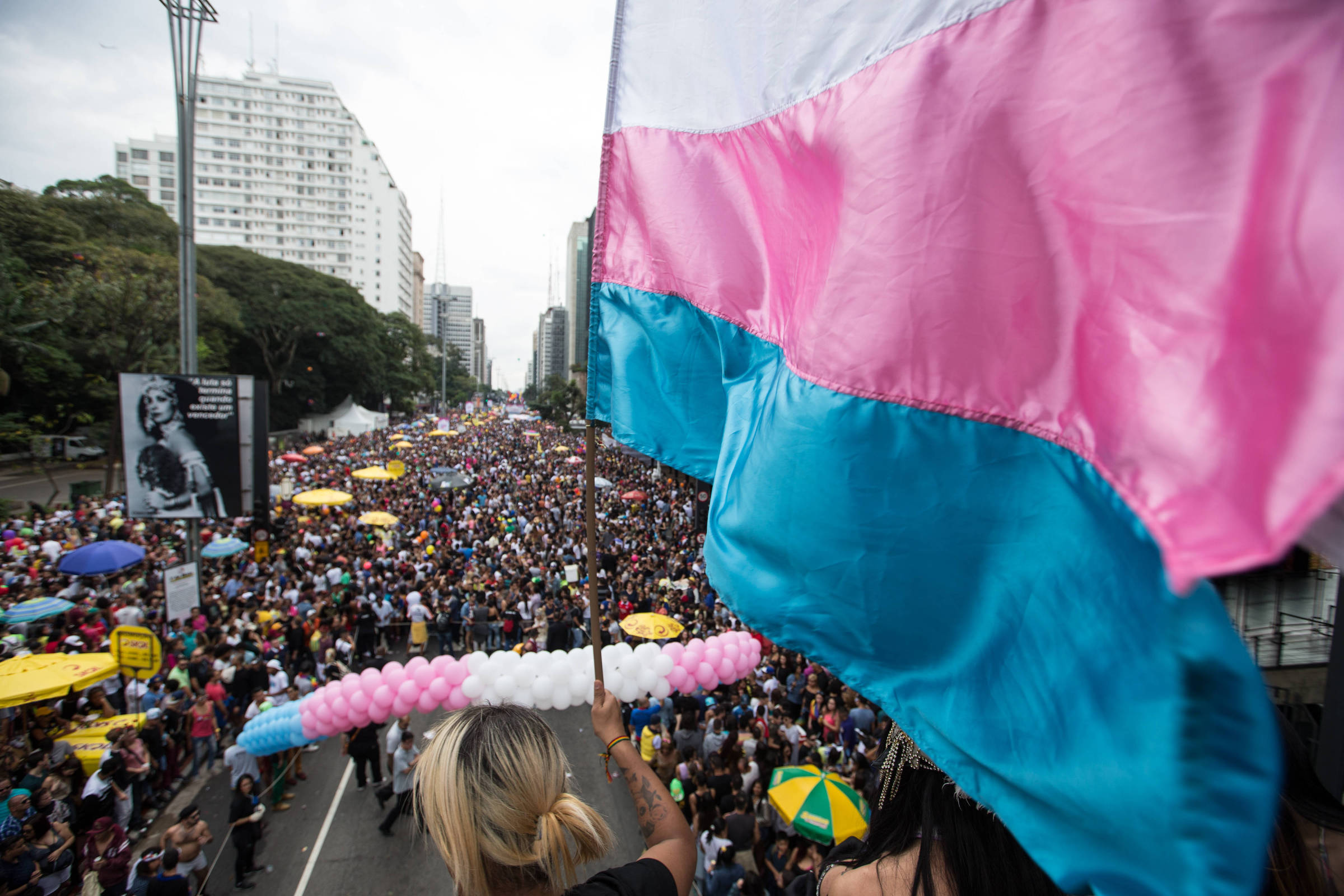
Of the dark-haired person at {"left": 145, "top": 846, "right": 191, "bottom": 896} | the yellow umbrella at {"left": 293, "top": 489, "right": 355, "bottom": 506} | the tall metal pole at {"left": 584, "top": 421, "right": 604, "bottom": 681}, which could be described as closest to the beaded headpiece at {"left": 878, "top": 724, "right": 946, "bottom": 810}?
the tall metal pole at {"left": 584, "top": 421, "right": 604, "bottom": 681}

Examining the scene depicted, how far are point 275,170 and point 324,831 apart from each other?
361 feet

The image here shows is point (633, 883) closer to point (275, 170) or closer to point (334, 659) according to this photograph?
point (334, 659)

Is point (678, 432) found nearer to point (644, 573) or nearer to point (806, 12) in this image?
point (806, 12)

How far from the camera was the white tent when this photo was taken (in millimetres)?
53619

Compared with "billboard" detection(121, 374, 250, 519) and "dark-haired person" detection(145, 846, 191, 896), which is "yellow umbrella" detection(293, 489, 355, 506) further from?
"dark-haired person" detection(145, 846, 191, 896)

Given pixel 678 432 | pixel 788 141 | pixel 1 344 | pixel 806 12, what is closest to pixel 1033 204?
pixel 788 141

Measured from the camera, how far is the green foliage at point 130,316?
76.2ft

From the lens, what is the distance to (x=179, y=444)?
1142 cm

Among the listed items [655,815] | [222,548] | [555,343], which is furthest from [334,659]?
[555,343]

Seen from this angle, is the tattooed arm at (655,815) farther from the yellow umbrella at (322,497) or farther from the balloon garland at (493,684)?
the yellow umbrella at (322,497)

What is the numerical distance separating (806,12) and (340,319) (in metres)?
58.9

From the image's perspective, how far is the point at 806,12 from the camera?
6.01 feet

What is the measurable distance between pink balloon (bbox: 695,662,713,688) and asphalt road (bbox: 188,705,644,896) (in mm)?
2055

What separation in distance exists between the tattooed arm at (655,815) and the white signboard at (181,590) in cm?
1175
